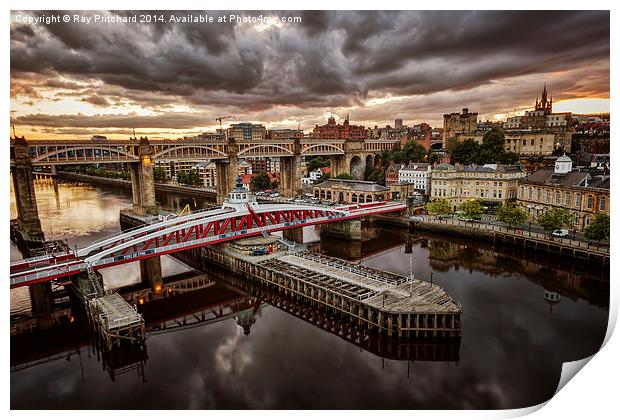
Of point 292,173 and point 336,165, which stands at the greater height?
point 336,165

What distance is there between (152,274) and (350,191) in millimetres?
11761

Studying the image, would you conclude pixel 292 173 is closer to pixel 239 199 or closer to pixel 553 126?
pixel 239 199

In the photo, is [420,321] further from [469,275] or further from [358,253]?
[358,253]

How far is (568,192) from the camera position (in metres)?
13.6

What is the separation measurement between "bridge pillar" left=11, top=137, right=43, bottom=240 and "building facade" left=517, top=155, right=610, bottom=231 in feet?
58.6

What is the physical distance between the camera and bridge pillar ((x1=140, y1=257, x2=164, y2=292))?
1088cm

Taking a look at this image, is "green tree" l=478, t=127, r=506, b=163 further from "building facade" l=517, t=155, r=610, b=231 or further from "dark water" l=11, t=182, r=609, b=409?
"dark water" l=11, t=182, r=609, b=409

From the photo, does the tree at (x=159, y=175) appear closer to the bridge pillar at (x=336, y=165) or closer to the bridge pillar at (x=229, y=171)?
the bridge pillar at (x=229, y=171)

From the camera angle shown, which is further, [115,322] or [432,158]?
[432,158]

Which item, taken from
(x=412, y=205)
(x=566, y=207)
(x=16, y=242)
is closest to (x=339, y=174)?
(x=412, y=205)

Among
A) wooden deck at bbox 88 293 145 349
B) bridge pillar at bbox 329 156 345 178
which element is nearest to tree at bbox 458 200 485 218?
bridge pillar at bbox 329 156 345 178

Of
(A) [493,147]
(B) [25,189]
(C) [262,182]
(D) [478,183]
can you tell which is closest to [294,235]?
(D) [478,183]

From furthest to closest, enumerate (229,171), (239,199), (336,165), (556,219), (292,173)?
(336,165) < (292,173) < (229,171) < (556,219) < (239,199)

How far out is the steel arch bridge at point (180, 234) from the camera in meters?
8.72
